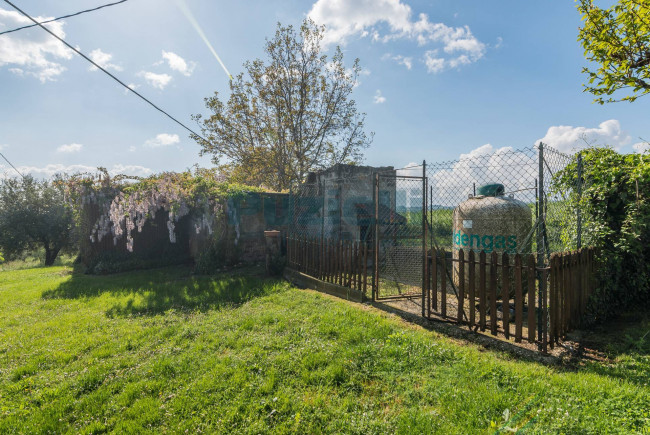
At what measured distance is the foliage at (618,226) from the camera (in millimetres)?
4367

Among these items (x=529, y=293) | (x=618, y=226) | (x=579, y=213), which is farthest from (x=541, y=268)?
(x=618, y=226)

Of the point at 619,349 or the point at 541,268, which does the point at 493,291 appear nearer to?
the point at 541,268

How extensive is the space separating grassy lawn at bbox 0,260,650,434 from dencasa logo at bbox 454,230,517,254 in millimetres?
2021

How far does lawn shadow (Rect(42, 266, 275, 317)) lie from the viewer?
6.11 metres

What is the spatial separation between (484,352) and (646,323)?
104 inches

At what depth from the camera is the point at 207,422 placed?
2627 mm

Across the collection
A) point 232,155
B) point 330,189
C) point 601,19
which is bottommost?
point 330,189

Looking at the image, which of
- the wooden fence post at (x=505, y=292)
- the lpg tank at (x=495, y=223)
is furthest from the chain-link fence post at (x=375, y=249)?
the wooden fence post at (x=505, y=292)

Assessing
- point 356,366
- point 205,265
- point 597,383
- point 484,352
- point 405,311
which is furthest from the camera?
point 205,265

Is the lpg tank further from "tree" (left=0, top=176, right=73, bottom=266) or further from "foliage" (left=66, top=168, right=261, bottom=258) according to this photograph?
"tree" (left=0, top=176, right=73, bottom=266)

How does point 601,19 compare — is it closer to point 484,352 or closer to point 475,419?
point 484,352

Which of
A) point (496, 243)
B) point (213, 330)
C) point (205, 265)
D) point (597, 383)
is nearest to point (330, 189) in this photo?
point (205, 265)

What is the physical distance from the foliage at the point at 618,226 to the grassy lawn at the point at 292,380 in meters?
0.89

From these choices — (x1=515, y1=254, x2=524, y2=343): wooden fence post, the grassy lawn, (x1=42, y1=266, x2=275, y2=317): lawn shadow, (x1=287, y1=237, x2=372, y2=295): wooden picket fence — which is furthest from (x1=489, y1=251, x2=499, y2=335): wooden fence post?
(x1=42, y1=266, x2=275, y2=317): lawn shadow
